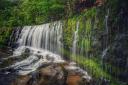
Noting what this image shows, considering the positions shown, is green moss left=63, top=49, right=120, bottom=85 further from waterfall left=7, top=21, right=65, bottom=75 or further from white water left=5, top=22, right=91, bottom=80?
waterfall left=7, top=21, right=65, bottom=75

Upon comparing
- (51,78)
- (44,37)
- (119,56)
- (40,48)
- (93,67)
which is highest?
(44,37)

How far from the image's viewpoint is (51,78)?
11.6m

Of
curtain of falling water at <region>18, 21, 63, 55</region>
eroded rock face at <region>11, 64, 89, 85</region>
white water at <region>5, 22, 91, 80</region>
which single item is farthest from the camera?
curtain of falling water at <region>18, 21, 63, 55</region>

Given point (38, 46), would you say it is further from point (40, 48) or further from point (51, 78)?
point (51, 78)

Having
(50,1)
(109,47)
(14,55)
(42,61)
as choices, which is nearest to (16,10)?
(50,1)

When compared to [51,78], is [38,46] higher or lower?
higher

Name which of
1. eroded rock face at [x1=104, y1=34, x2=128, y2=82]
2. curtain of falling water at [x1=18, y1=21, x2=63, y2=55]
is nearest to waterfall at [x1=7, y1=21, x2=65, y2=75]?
curtain of falling water at [x1=18, y1=21, x2=63, y2=55]

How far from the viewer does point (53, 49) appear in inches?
573

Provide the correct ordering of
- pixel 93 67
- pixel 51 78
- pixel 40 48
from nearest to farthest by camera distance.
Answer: pixel 51 78
pixel 93 67
pixel 40 48

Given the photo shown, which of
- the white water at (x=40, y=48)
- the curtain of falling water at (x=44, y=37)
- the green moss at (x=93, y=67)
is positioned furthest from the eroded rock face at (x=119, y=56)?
the curtain of falling water at (x=44, y=37)

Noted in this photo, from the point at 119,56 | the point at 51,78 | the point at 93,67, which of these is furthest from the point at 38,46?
the point at 119,56

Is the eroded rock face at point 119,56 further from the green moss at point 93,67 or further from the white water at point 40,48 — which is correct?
the white water at point 40,48

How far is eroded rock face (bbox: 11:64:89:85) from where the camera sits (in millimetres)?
11555

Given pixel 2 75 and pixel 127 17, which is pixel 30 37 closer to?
pixel 2 75
